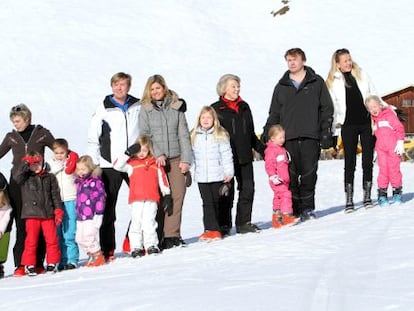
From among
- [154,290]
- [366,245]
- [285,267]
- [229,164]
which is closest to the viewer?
[154,290]

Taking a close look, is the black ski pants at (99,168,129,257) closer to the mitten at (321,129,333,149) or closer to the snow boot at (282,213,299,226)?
the snow boot at (282,213,299,226)

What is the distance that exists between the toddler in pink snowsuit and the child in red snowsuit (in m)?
2.25

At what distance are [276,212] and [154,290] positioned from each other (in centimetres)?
352

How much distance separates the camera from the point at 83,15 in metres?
47.6

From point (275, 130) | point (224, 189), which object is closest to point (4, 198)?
point (224, 189)

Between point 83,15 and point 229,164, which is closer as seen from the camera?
point 229,164

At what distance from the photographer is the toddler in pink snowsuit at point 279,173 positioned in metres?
8.21

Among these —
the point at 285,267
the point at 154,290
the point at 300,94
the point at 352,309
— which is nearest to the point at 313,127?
the point at 300,94

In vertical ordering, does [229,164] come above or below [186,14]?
below

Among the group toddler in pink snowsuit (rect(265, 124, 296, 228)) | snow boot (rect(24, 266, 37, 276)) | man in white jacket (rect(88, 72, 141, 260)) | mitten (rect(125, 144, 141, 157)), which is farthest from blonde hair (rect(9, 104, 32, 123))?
toddler in pink snowsuit (rect(265, 124, 296, 228))

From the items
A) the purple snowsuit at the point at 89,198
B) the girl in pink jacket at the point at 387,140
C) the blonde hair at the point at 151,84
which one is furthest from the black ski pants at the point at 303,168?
the purple snowsuit at the point at 89,198

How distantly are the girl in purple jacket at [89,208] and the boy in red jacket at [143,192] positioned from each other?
31 centimetres

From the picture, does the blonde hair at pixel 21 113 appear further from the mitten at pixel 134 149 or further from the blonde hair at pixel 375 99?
the blonde hair at pixel 375 99

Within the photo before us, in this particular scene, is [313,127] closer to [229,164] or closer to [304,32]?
[229,164]
